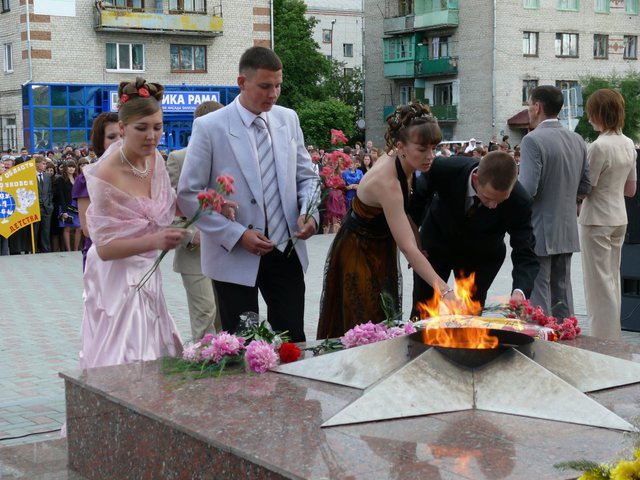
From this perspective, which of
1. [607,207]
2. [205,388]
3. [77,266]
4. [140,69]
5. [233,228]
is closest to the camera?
[205,388]

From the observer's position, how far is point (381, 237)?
18.7ft

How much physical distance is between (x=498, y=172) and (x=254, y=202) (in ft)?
4.31

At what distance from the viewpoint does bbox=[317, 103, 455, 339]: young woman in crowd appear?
5.33 metres

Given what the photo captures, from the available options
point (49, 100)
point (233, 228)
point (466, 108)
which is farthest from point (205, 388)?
point (466, 108)

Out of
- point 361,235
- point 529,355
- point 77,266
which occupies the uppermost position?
point 361,235

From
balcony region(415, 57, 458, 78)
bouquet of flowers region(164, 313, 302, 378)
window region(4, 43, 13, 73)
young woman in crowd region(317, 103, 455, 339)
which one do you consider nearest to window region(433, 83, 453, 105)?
balcony region(415, 57, 458, 78)

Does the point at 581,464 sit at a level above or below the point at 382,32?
below

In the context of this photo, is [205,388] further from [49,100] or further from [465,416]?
[49,100]

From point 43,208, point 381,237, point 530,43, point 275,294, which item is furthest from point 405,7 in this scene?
point 275,294

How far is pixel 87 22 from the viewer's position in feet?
126

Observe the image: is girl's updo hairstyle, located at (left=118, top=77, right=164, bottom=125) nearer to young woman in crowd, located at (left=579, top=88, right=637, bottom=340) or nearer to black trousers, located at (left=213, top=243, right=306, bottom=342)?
black trousers, located at (left=213, top=243, right=306, bottom=342)

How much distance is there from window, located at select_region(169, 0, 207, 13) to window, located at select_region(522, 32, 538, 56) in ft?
62.4

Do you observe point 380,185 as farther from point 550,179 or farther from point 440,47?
point 440,47

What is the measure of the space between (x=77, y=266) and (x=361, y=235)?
10.7 meters
